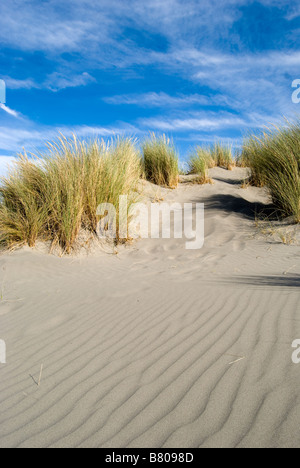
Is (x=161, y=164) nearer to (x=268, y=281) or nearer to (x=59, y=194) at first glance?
(x=59, y=194)

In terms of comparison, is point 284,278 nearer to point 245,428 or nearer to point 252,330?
point 252,330

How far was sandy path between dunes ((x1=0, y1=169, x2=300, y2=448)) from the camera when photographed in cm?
136

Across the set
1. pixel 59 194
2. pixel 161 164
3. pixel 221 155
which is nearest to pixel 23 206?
pixel 59 194

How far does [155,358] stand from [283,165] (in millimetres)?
5377

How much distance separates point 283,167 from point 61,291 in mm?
5086

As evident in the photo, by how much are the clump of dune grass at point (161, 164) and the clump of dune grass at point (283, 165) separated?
2580mm

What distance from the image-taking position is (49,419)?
4.99 feet

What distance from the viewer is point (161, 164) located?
344 inches

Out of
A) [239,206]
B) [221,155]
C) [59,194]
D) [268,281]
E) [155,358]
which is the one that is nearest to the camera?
[155,358]

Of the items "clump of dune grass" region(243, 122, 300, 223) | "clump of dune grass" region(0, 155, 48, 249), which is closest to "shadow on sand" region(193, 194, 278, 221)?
"clump of dune grass" region(243, 122, 300, 223)

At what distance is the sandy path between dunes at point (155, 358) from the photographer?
1364mm

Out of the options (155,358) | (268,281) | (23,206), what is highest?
(23,206)

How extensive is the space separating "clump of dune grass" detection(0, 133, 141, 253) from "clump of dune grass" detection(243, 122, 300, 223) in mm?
3049
